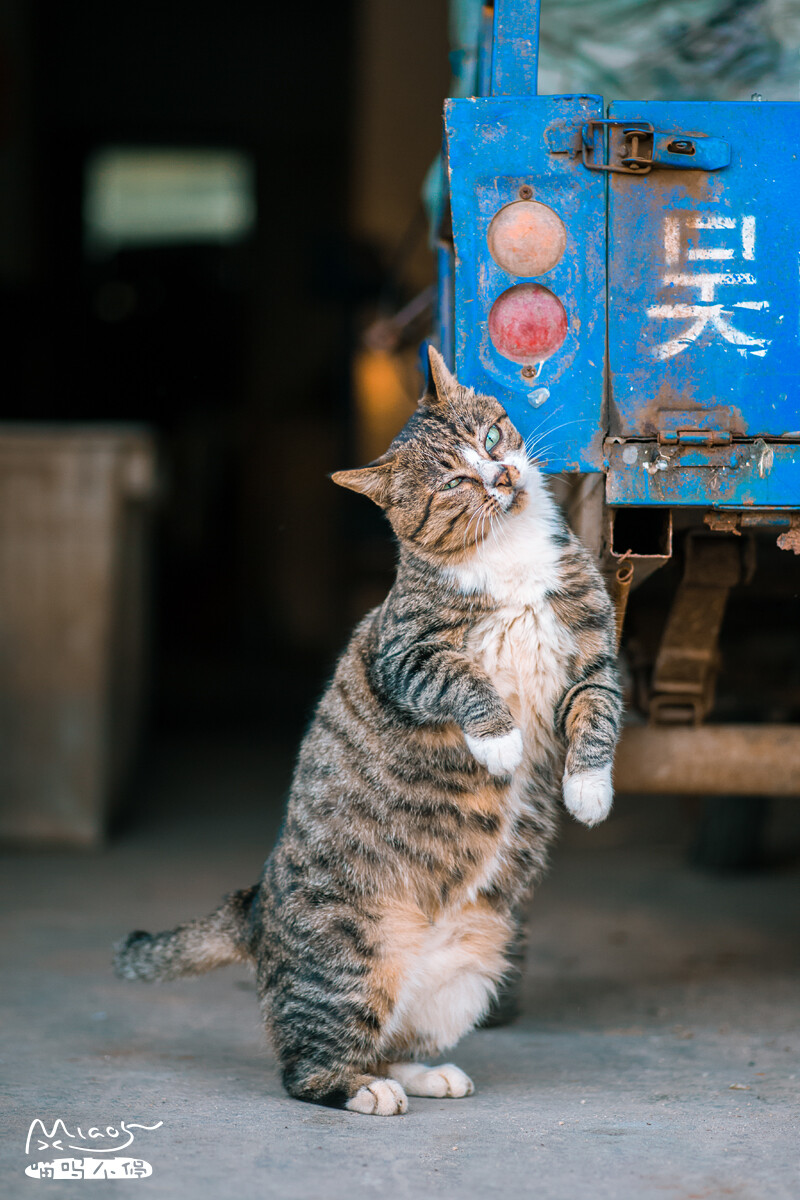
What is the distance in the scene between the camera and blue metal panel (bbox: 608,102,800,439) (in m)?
2.57

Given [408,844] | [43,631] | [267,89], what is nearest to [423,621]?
[408,844]

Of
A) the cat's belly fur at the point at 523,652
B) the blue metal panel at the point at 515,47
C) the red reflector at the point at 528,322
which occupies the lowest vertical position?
the cat's belly fur at the point at 523,652

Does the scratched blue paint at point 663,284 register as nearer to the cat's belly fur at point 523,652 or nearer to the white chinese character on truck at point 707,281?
the white chinese character on truck at point 707,281

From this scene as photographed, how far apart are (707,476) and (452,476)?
51cm

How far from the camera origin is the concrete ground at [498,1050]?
2182 millimetres

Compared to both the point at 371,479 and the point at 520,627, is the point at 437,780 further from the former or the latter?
the point at 371,479

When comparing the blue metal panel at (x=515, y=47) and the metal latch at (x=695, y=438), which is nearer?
the metal latch at (x=695, y=438)

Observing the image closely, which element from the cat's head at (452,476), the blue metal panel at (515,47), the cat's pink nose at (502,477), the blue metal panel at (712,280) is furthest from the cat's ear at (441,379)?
the blue metal panel at (515,47)

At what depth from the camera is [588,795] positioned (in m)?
2.47

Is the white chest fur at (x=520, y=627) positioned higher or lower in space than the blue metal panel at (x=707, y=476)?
lower

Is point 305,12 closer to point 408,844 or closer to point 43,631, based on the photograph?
point 43,631

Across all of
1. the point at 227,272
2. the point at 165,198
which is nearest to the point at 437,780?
the point at 227,272

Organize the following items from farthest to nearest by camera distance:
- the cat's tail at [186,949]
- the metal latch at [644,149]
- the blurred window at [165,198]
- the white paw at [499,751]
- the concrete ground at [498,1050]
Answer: the blurred window at [165,198], the cat's tail at [186,949], the metal latch at [644,149], the white paw at [499,751], the concrete ground at [498,1050]

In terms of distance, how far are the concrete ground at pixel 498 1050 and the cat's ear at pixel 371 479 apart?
1.24m
